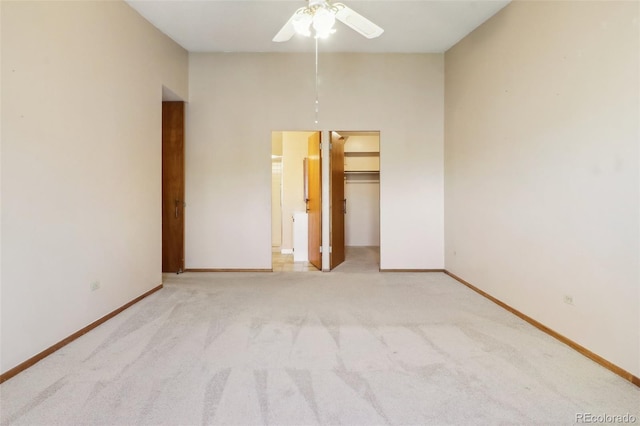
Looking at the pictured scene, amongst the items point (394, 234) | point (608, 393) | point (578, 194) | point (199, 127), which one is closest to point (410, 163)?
point (394, 234)

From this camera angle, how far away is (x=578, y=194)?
2422 mm

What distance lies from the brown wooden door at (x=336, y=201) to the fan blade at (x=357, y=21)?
2.27 metres

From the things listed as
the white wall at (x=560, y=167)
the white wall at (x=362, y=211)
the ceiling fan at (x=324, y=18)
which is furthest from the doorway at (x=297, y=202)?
the ceiling fan at (x=324, y=18)

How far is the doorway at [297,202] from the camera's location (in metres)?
5.13

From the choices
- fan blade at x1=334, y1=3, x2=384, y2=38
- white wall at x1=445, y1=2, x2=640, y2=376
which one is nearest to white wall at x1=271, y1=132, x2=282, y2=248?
white wall at x1=445, y1=2, x2=640, y2=376

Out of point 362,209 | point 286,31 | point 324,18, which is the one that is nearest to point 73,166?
point 286,31

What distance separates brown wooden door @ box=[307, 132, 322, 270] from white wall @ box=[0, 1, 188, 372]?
87.2 inches

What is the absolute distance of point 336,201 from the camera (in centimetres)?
509

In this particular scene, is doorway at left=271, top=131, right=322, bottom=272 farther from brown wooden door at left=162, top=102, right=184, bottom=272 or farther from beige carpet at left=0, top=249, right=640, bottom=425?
beige carpet at left=0, top=249, right=640, bottom=425

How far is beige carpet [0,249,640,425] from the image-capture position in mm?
1683

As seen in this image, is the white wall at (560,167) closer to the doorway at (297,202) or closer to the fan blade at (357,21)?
the fan blade at (357,21)

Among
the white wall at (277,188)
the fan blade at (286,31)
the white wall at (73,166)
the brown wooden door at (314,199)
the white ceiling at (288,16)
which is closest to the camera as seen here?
the white wall at (73,166)

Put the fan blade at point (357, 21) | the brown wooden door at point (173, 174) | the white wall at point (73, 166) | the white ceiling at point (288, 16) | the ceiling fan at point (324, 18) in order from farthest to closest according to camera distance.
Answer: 1. the brown wooden door at point (173, 174)
2. the white ceiling at point (288, 16)
3. the fan blade at point (357, 21)
4. the ceiling fan at point (324, 18)
5. the white wall at point (73, 166)

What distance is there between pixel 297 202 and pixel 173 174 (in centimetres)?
239
